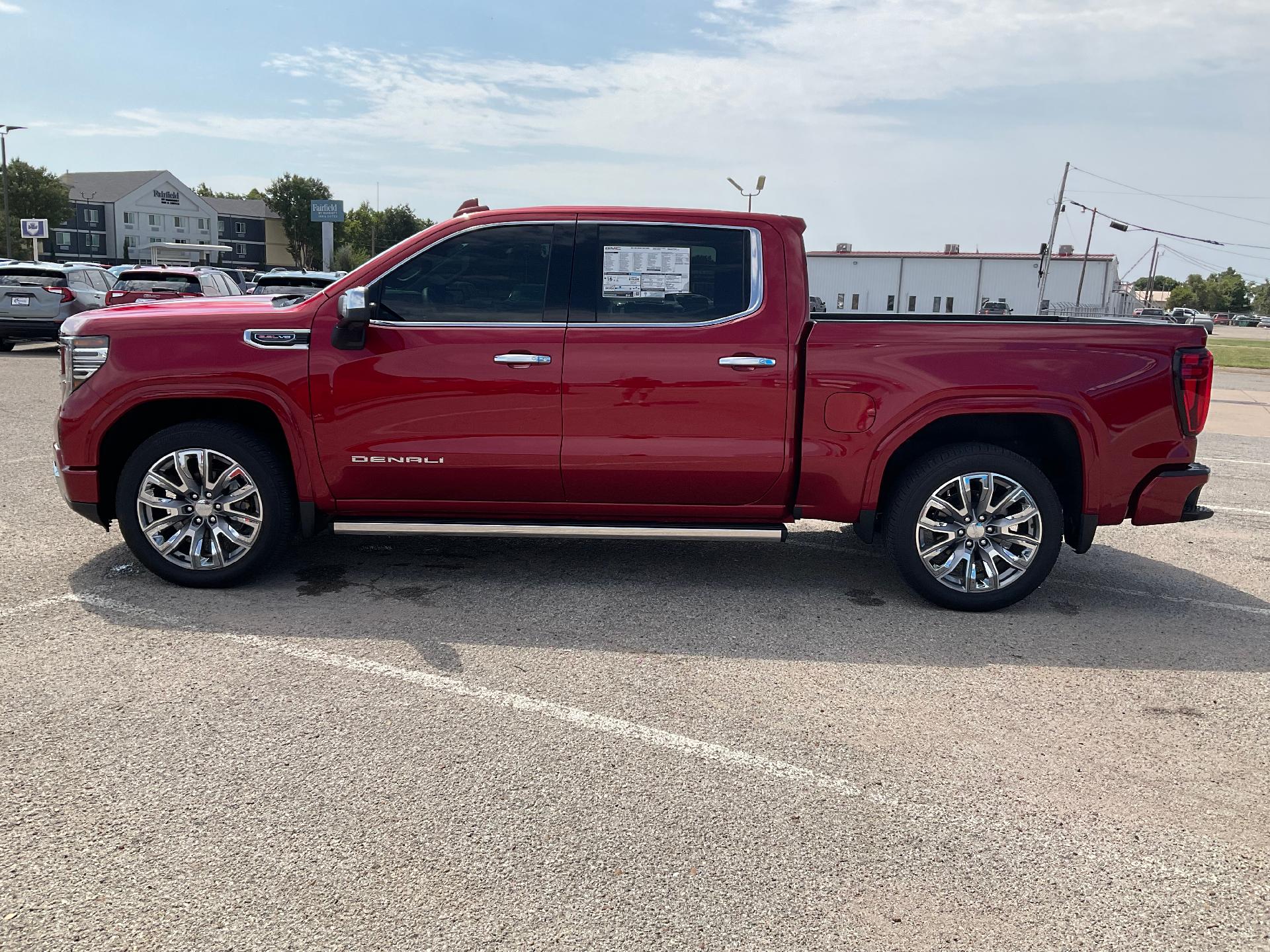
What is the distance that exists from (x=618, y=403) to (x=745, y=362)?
0.66 m

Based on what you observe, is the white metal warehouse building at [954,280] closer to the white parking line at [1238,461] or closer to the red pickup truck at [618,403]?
the white parking line at [1238,461]

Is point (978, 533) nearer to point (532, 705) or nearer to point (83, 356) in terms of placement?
point (532, 705)

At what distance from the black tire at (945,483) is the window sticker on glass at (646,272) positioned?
154cm

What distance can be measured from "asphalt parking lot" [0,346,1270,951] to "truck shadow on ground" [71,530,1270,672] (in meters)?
0.03

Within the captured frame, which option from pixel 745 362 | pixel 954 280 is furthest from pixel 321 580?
pixel 954 280

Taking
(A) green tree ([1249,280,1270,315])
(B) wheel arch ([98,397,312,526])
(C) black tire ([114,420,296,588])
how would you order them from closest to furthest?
(C) black tire ([114,420,296,588]) → (B) wheel arch ([98,397,312,526]) → (A) green tree ([1249,280,1270,315])

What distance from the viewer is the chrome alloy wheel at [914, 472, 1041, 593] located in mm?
5246

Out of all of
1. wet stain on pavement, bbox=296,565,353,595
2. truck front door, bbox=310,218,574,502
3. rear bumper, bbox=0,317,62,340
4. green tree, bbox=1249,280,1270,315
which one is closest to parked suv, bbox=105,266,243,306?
rear bumper, bbox=0,317,62,340

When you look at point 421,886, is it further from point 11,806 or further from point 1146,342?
point 1146,342

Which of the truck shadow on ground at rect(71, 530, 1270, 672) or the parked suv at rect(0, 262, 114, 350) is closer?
the truck shadow on ground at rect(71, 530, 1270, 672)

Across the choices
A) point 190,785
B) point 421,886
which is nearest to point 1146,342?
point 421,886

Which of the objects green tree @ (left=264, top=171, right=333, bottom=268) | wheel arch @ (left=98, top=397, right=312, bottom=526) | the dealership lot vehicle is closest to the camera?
wheel arch @ (left=98, top=397, right=312, bottom=526)

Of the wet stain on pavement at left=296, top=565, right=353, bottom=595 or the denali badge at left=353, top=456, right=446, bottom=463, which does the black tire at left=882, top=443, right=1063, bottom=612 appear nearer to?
the denali badge at left=353, top=456, right=446, bottom=463

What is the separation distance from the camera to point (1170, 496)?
209 inches
